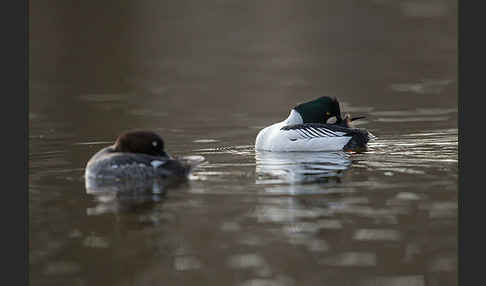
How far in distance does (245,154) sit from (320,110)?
64.2 inches

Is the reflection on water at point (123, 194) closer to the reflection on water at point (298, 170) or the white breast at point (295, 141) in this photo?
the reflection on water at point (298, 170)

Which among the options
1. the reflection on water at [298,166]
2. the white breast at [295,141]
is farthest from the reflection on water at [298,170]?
the white breast at [295,141]

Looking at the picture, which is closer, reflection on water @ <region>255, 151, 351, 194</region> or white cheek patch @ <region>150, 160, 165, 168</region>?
reflection on water @ <region>255, 151, 351, 194</region>

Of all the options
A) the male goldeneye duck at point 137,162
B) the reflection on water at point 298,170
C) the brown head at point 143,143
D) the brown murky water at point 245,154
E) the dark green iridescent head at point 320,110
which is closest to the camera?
the brown murky water at point 245,154

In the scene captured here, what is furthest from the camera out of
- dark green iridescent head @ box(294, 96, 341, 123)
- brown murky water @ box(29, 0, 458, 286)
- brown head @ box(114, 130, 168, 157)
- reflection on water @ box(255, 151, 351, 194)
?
dark green iridescent head @ box(294, 96, 341, 123)

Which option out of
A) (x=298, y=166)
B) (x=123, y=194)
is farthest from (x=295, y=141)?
(x=123, y=194)

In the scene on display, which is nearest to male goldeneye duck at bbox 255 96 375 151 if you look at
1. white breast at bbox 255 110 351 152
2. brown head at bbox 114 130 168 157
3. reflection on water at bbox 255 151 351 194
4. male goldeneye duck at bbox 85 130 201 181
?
white breast at bbox 255 110 351 152

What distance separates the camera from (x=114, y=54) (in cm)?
2670

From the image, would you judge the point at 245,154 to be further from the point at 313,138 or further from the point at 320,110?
the point at 320,110

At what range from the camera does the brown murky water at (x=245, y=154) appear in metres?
8.22

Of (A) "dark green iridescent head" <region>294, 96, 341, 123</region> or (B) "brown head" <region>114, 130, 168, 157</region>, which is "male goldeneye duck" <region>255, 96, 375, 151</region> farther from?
(B) "brown head" <region>114, 130, 168, 157</region>

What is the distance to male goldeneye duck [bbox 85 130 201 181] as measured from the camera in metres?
11.3

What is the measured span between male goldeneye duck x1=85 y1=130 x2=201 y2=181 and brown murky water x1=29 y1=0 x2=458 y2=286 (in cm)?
33

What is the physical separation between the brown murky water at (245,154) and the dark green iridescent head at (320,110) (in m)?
0.84
